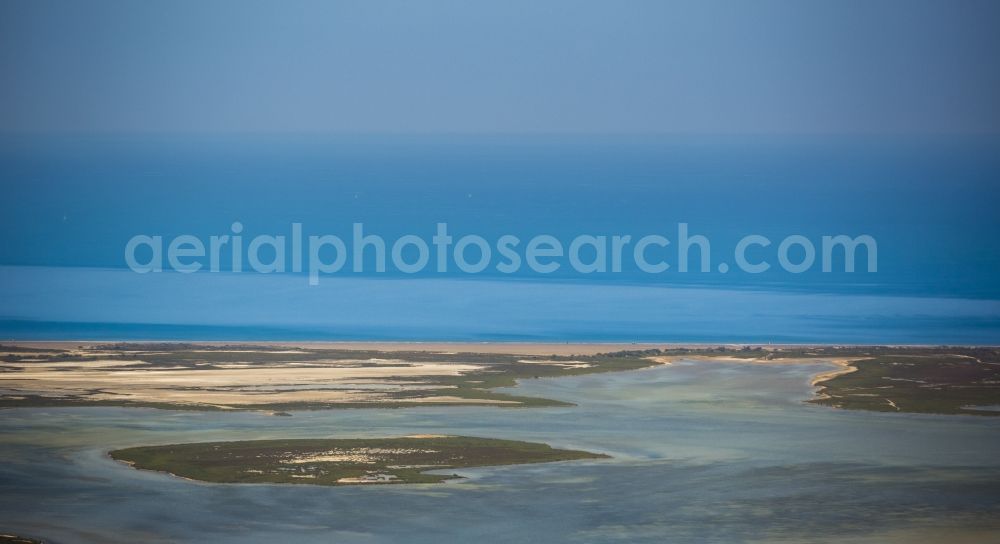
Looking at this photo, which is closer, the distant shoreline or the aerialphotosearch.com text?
the distant shoreline

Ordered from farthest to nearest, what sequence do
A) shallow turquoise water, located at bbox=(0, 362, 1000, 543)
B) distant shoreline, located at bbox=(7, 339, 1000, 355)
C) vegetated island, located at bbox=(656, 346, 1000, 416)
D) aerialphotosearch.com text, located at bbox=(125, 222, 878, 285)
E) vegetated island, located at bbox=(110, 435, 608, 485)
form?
aerialphotosearch.com text, located at bbox=(125, 222, 878, 285)
distant shoreline, located at bbox=(7, 339, 1000, 355)
vegetated island, located at bbox=(656, 346, 1000, 416)
vegetated island, located at bbox=(110, 435, 608, 485)
shallow turquoise water, located at bbox=(0, 362, 1000, 543)

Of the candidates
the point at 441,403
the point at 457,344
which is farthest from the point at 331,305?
the point at 441,403

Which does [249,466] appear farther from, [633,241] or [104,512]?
[633,241]

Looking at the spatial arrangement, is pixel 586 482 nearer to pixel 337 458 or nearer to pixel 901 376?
pixel 337 458

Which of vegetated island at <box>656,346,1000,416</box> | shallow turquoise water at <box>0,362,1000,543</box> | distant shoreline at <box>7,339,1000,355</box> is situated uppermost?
distant shoreline at <box>7,339,1000,355</box>

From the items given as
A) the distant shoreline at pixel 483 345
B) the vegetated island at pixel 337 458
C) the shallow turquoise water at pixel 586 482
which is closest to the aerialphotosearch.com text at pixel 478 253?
the distant shoreline at pixel 483 345

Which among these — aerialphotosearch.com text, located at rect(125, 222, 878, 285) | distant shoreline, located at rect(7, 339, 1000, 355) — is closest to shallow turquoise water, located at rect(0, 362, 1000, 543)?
distant shoreline, located at rect(7, 339, 1000, 355)

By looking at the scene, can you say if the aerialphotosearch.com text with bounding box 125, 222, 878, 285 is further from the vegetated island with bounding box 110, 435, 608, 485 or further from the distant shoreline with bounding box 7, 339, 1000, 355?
the vegetated island with bounding box 110, 435, 608, 485
